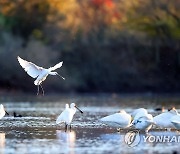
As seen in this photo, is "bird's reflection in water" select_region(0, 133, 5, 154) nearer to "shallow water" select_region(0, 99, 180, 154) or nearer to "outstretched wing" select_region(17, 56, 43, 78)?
"shallow water" select_region(0, 99, 180, 154)

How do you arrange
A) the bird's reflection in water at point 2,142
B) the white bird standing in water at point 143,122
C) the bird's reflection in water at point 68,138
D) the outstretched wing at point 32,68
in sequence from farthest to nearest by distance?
the outstretched wing at point 32,68, the white bird standing in water at point 143,122, the bird's reflection in water at point 68,138, the bird's reflection in water at point 2,142

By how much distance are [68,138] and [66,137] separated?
1.10 feet

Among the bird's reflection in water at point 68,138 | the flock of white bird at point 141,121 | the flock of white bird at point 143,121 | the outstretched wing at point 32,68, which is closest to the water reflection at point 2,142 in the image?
the bird's reflection in water at point 68,138

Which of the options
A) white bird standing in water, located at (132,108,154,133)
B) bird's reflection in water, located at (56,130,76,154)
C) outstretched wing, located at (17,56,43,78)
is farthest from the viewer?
outstretched wing, located at (17,56,43,78)

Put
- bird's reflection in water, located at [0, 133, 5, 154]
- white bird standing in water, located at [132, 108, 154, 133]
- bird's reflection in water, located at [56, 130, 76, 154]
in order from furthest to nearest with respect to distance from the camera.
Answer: white bird standing in water, located at [132, 108, 154, 133], bird's reflection in water, located at [56, 130, 76, 154], bird's reflection in water, located at [0, 133, 5, 154]

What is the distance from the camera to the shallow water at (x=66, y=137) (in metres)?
22.8

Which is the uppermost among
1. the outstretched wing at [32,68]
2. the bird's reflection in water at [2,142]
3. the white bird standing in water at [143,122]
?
the outstretched wing at [32,68]

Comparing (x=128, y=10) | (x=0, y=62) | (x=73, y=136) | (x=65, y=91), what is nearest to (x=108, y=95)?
(x=65, y=91)

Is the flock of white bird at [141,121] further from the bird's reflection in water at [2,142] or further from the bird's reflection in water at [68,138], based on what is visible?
the bird's reflection in water at [2,142]

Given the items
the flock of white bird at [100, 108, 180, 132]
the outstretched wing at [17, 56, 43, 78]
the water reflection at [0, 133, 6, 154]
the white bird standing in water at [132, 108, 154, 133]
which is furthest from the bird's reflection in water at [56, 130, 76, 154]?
the outstretched wing at [17, 56, 43, 78]

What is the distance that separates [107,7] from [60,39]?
750cm

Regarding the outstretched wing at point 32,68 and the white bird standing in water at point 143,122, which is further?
the outstretched wing at point 32,68

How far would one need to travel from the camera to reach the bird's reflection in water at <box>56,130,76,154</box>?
2327cm

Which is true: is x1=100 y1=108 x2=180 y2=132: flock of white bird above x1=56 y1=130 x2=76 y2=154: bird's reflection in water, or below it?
above
